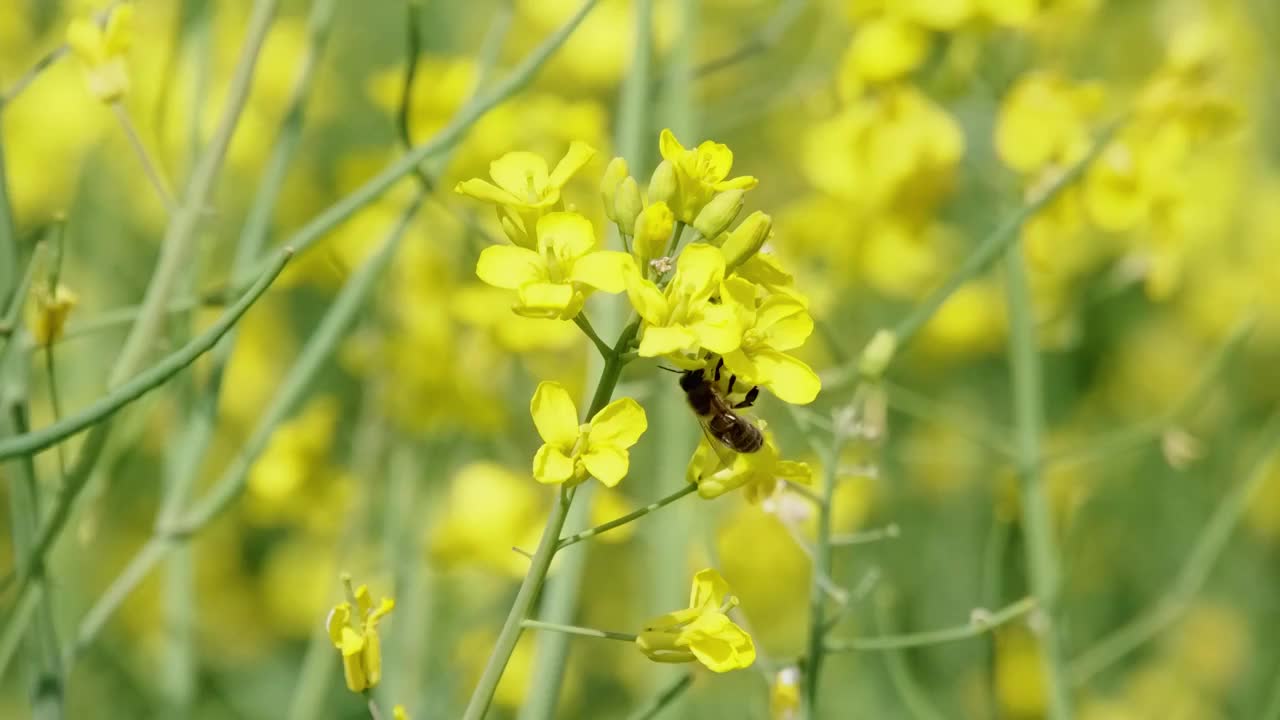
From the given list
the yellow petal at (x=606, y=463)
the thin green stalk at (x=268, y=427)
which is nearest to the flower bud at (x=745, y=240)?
the yellow petal at (x=606, y=463)

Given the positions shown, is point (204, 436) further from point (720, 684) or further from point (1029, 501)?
point (720, 684)

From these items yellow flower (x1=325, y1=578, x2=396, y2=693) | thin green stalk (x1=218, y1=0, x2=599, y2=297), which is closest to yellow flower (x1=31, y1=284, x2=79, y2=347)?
thin green stalk (x1=218, y1=0, x2=599, y2=297)

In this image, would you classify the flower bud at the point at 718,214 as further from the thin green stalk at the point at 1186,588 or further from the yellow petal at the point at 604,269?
the thin green stalk at the point at 1186,588

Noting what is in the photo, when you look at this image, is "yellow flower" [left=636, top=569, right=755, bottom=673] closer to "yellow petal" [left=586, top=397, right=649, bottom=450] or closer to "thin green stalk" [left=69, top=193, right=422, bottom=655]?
"yellow petal" [left=586, top=397, right=649, bottom=450]

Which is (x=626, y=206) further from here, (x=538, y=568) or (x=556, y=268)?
(x=538, y=568)

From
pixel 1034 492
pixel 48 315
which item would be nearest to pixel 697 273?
pixel 48 315

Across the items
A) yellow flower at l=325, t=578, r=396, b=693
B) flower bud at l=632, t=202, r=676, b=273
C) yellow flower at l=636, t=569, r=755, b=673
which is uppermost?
flower bud at l=632, t=202, r=676, b=273

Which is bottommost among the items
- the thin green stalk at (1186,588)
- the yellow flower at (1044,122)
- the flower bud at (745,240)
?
the flower bud at (745,240)
